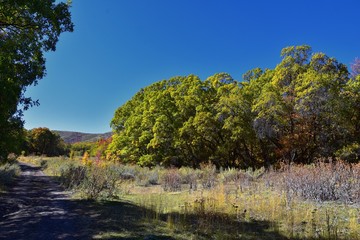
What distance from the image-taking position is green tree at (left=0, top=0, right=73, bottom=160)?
8625 millimetres

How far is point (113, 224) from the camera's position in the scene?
7.55 meters

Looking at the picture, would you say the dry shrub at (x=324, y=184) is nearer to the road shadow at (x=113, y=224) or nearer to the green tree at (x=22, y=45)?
the road shadow at (x=113, y=224)

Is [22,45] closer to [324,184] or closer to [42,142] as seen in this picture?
[324,184]

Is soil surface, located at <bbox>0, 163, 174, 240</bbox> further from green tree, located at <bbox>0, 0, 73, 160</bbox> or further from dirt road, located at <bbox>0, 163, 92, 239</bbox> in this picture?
green tree, located at <bbox>0, 0, 73, 160</bbox>

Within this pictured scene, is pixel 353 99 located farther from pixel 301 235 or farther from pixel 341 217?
pixel 301 235

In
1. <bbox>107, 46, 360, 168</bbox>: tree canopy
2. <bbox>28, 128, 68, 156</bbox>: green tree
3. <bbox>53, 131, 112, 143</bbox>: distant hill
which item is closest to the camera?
<bbox>107, 46, 360, 168</bbox>: tree canopy

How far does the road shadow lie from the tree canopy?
15462 mm

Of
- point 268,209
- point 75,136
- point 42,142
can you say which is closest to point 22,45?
point 268,209

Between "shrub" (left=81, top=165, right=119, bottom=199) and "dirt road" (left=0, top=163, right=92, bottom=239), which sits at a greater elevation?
"shrub" (left=81, top=165, right=119, bottom=199)

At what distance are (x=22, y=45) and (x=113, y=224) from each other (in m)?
6.17

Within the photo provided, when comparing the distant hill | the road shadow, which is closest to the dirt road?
the road shadow

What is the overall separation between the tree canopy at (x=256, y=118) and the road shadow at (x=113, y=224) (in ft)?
50.7

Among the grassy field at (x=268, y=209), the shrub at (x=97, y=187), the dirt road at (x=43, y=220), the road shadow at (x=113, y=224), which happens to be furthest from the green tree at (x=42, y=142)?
the road shadow at (x=113, y=224)

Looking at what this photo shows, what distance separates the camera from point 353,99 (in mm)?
21219
